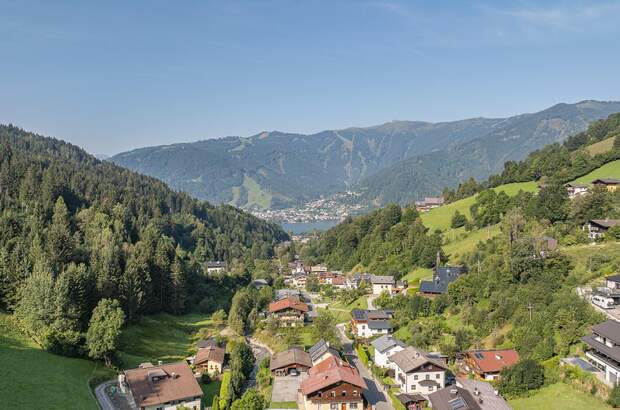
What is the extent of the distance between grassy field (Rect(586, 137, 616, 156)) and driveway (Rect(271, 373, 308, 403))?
73478mm

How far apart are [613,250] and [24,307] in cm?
5738

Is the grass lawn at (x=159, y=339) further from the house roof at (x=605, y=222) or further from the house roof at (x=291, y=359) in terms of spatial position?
the house roof at (x=605, y=222)

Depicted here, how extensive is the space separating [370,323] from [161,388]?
27095mm

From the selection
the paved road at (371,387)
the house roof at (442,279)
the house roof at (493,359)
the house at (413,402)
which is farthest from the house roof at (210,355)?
the house roof at (442,279)

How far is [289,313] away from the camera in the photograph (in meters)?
63.6

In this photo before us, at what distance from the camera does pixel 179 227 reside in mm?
126562

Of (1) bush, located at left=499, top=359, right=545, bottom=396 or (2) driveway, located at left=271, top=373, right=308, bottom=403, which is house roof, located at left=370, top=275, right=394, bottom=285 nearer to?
(2) driveway, located at left=271, top=373, right=308, bottom=403

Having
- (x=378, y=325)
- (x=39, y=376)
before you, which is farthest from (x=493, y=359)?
(x=39, y=376)

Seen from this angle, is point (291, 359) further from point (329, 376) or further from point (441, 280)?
point (441, 280)

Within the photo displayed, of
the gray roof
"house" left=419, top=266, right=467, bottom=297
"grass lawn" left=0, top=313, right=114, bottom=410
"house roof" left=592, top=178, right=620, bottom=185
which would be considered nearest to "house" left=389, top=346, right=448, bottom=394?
the gray roof

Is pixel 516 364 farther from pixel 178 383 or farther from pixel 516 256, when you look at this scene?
pixel 178 383

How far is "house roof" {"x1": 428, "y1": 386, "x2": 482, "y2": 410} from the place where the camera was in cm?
3197

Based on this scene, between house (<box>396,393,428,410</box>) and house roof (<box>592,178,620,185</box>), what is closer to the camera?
house (<box>396,393,428,410</box>)

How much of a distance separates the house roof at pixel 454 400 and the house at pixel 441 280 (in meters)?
27.0
